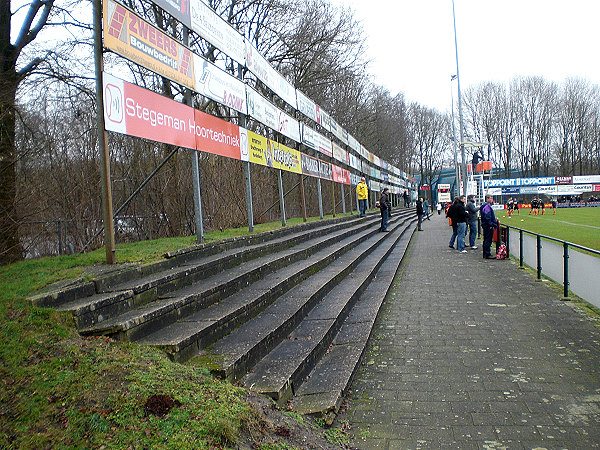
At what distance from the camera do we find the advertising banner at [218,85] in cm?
773

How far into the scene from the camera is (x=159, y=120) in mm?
6273

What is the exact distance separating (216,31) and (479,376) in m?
7.45

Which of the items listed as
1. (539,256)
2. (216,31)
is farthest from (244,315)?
(539,256)

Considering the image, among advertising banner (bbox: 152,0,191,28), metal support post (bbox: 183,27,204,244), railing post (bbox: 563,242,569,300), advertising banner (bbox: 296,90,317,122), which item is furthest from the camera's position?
advertising banner (bbox: 296,90,317,122)

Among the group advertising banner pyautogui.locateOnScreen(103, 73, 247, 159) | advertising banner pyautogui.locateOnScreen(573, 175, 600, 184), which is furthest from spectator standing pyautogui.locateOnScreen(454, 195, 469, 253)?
advertising banner pyautogui.locateOnScreen(573, 175, 600, 184)

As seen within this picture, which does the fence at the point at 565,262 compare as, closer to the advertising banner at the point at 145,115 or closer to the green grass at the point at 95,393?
the green grass at the point at 95,393

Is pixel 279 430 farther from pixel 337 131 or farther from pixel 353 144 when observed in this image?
pixel 353 144

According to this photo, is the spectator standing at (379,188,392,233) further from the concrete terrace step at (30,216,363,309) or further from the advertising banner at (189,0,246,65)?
the concrete terrace step at (30,216,363,309)

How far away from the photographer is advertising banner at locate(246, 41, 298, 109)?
1056 centimetres

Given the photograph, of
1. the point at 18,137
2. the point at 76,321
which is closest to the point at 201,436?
the point at 76,321

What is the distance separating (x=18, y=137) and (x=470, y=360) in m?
8.48

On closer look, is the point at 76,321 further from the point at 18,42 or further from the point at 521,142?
the point at 521,142

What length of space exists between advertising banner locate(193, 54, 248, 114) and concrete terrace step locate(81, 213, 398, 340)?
10.3ft

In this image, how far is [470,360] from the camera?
526cm
